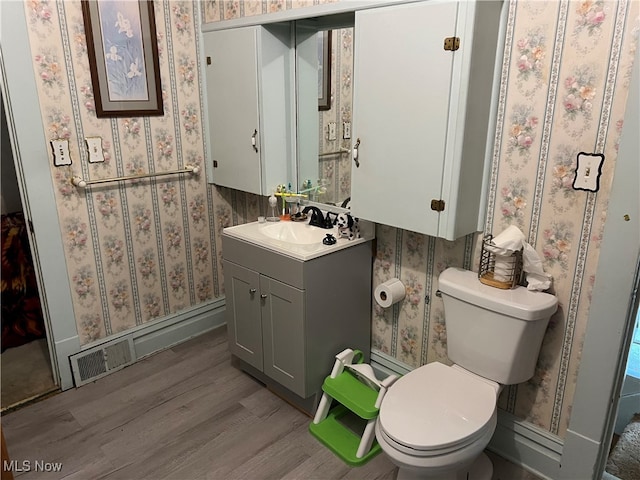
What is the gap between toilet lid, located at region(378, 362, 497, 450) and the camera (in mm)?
1543

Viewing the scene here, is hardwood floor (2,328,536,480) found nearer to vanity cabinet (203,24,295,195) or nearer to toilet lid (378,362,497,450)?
toilet lid (378,362,497,450)

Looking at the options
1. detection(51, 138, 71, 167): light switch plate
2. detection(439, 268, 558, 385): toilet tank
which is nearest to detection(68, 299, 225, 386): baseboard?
detection(51, 138, 71, 167): light switch plate

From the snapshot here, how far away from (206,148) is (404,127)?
57.3 inches

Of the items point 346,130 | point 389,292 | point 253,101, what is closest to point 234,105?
point 253,101

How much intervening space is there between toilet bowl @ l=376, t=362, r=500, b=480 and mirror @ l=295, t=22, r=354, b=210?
38.4 inches

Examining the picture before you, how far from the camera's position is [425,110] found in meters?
1.71

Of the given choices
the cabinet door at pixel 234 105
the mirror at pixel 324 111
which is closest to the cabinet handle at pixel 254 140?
the cabinet door at pixel 234 105

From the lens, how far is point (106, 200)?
2.45 m

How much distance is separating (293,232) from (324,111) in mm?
640

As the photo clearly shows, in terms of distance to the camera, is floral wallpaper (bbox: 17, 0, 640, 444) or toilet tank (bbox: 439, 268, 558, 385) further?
toilet tank (bbox: 439, 268, 558, 385)

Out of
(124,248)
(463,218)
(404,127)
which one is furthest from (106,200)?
(463,218)

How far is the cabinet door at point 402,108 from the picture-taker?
5.42 feet

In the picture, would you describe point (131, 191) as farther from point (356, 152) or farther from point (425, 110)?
point (425, 110)

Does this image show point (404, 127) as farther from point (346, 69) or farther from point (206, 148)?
point (206, 148)
